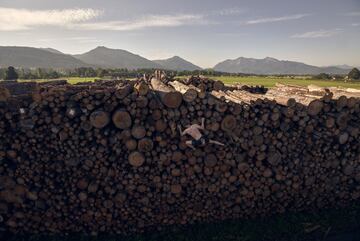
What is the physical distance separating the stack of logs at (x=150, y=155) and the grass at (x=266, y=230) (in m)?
0.21

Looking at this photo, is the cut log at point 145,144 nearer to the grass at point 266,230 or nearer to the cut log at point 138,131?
the cut log at point 138,131

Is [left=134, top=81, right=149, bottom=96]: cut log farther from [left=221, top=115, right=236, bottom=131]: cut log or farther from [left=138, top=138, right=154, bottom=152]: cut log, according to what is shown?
[left=221, top=115, right=236, bottom=131]: cut log

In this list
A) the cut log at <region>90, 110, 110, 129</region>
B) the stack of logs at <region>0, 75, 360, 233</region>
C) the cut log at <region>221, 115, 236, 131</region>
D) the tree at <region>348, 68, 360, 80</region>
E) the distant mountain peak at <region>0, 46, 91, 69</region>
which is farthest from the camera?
the distant mountain peak at <region>0, 46, 91, 69</region>

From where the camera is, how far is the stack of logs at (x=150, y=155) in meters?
7.17

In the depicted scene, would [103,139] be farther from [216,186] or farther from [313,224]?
[313,224]

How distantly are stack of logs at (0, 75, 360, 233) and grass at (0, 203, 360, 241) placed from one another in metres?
0.21

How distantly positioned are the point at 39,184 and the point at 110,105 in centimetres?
255

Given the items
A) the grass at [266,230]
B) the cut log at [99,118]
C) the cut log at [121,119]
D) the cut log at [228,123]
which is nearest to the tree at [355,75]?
the grass at [266,230]

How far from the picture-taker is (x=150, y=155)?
7.39m

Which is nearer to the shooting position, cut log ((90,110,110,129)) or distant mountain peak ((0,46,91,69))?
cut log ((90,110,110,129))

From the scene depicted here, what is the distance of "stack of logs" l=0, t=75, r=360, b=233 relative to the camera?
23.5 ft

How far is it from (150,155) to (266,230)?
3487 millimetres

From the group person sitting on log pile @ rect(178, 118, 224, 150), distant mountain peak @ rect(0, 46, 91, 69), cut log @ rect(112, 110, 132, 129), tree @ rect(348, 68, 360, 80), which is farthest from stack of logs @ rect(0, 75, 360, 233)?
distant mountain peak @ rect(0, 46, 91, 69)

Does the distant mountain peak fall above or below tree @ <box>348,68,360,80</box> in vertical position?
above
